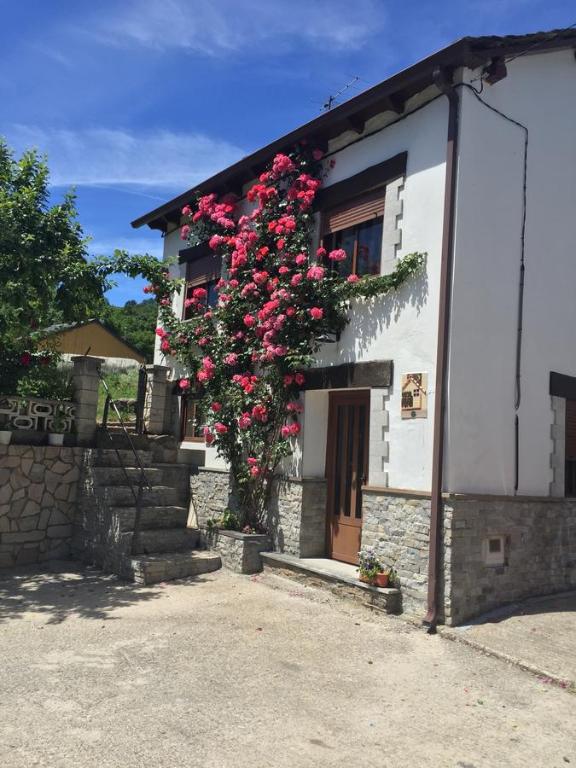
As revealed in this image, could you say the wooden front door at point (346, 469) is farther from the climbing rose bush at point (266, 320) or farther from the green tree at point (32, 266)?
the green tree at point (32, 266)

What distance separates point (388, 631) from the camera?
644 cm

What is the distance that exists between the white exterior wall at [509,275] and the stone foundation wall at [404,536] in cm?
50

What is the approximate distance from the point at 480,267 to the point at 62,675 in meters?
5.95

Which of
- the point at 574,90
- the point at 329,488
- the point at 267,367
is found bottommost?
the point at 329,488

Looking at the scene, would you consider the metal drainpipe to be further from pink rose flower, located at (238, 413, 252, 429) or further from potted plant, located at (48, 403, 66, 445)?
potted plant, located at (48, 403, 66, 445)

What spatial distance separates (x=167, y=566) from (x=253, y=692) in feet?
11.4

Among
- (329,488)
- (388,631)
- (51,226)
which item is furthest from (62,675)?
(51,226)

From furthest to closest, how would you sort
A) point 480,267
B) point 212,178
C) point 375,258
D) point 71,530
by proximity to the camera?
point 212,178, point 71,530, point 375,258, point 480,267

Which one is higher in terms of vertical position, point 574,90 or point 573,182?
point 574,90

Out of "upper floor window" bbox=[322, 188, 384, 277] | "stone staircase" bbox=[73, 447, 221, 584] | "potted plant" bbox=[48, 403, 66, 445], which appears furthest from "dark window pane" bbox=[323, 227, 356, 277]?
"potted plant" bbox=[48, 403, 66, 445]

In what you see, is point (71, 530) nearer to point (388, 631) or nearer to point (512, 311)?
point (388, 631)

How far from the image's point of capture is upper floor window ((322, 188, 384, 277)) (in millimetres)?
8266

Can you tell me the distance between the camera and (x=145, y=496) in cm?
936

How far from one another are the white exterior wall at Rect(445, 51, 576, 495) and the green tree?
5.21 meters
